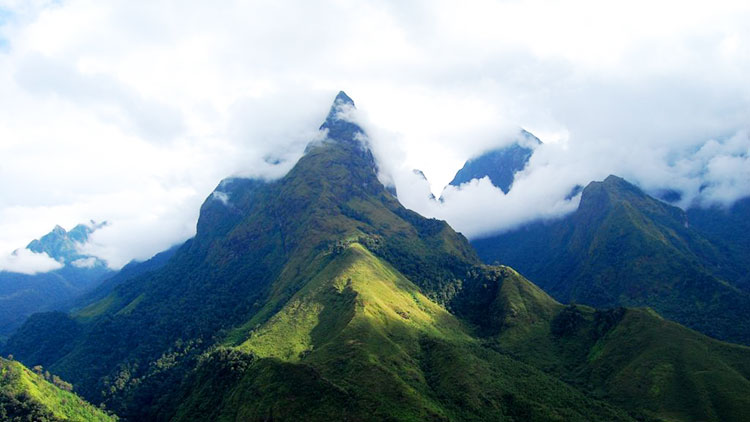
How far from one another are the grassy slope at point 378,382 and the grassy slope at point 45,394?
4025 cm

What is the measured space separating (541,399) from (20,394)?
173 m

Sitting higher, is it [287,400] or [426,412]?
[426,412]

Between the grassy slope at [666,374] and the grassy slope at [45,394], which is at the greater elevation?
the grassy slope at [666,374]

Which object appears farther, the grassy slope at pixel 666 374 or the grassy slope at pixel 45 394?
the grassy slope at pixel 45 394

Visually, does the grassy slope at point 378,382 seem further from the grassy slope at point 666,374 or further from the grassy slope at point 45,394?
the grassy slope at point 45,394

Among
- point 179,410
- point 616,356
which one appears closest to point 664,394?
point 616,356

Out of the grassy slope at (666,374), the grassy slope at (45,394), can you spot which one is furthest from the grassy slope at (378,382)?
the grassy slope at (45,394)

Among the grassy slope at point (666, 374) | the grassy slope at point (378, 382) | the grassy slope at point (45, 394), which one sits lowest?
the grassy slope at point (45, 394)

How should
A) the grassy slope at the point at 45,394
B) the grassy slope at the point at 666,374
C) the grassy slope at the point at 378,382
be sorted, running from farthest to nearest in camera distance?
1. the grassy slope at the point at 45,394
2. the grassy slope at the point at 666,374
3. the grassy slope at the point at 378,382

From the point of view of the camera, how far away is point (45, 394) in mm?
175125

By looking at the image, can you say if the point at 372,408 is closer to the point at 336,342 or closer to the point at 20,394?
the point at 336,342

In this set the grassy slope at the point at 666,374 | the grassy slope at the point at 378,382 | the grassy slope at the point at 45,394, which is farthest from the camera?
the grassy slope at the point at 45,394

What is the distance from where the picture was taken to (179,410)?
179 m

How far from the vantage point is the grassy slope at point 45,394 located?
160750mm
